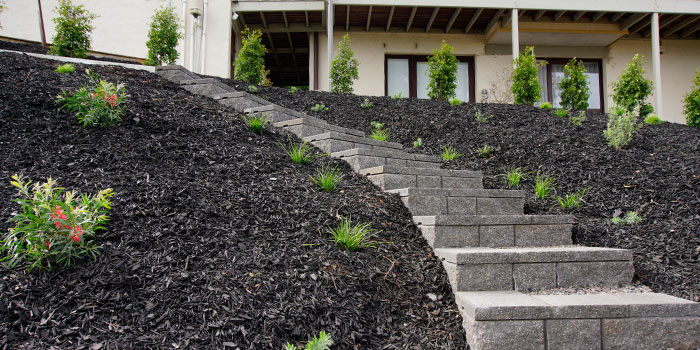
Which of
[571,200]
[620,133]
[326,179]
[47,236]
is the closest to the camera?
[47,236]

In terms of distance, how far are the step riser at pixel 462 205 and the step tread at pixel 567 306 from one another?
3.40 ft

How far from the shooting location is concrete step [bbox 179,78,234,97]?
5.32m

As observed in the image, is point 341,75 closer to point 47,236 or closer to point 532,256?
point 532,256

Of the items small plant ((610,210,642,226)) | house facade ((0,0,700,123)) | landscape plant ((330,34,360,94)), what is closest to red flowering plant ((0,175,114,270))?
small plant ((610,210,642,226))

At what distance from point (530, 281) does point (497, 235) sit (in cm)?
55

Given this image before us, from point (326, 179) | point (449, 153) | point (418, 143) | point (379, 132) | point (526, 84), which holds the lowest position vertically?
point (326, 179)

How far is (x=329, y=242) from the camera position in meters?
2.71

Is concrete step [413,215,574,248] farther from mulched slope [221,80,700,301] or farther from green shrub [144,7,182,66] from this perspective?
green shrub [144,7,182,66]

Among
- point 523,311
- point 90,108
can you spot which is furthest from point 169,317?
point 90,108

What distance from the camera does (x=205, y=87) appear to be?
17.6 feet

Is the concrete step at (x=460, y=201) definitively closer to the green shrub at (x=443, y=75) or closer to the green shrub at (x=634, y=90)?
the green shrub at (x=443, y=75)

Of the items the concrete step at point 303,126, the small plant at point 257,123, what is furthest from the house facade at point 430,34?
the small plant at point 257,123

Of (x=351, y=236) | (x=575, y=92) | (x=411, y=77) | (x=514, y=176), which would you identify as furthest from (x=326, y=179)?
(x=411, y=77)

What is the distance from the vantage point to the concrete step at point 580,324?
216 cm
